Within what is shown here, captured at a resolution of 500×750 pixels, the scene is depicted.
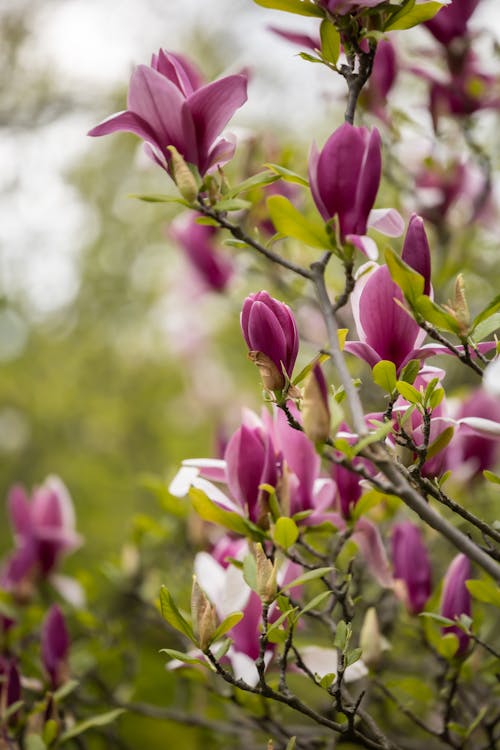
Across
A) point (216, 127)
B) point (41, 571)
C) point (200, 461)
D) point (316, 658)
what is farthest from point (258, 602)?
point (41, 571)

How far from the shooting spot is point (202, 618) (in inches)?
28.1

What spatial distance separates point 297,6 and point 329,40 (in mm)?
45

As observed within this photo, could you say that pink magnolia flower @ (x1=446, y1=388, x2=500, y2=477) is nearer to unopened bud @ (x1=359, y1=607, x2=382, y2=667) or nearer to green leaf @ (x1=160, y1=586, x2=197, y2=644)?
unopened bud @ (x1=359, y1=607, x2=382, y2=667)

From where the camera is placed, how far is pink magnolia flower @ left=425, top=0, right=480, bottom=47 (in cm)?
118

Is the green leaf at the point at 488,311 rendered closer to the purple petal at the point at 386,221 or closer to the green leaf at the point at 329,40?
the purple petal at the point at 386,221

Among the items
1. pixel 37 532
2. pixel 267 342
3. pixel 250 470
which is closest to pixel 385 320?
pixel 267 342

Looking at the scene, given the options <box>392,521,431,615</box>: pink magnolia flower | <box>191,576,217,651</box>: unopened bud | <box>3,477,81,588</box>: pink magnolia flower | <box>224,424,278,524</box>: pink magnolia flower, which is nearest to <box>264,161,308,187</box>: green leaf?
<box>224,424,278,524</box>: pink magnolia flower

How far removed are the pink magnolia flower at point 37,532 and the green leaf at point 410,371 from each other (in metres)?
0.85

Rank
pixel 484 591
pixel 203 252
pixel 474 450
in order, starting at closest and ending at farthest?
pixel 484 591, pixel 474 450, pixel 203 252

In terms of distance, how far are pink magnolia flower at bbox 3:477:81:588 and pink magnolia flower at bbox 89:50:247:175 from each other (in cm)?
81

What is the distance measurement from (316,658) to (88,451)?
364 cm

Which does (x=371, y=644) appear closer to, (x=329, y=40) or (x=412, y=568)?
(x=412, y=568)

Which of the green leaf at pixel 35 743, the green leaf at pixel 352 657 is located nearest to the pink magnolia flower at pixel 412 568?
the green leaf at pixel 352 657

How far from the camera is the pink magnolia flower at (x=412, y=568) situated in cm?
101
